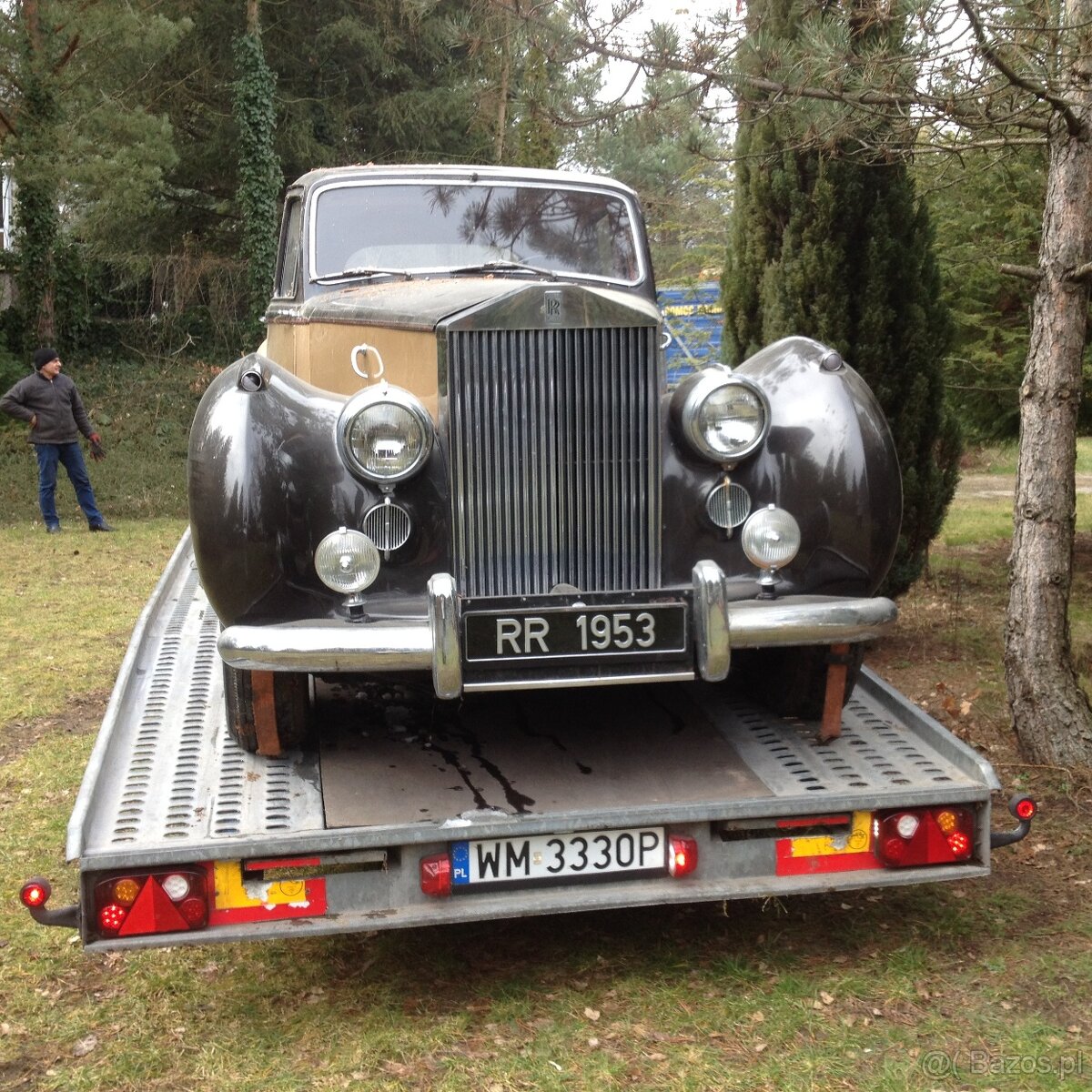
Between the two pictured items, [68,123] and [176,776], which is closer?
[176,776]

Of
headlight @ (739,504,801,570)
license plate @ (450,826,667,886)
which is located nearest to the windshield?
headlight @ (739,504,801,570)

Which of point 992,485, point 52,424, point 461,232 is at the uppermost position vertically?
point 461,232

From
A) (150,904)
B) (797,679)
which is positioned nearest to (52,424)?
(797,679)

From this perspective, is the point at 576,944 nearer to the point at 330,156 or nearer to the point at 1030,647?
the point at 1030,647

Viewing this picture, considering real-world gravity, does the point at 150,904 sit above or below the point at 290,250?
below

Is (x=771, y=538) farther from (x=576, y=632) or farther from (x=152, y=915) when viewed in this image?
(x=152, y=915)

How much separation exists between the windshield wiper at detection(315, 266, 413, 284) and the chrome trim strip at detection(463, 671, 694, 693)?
224 cm

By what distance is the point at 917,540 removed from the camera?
21.8 ft

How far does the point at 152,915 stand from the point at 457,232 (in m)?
3.13

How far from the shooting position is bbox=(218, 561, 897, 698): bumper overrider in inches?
127

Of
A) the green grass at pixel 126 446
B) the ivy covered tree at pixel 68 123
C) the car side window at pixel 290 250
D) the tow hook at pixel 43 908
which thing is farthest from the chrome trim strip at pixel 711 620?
the ivy covered tree at pixel 68 123

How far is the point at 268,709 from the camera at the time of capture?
3.65 meters

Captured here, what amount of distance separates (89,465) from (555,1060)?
47.3 ft

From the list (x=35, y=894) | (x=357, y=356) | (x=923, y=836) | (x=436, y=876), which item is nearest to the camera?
(x=35, y=894)
